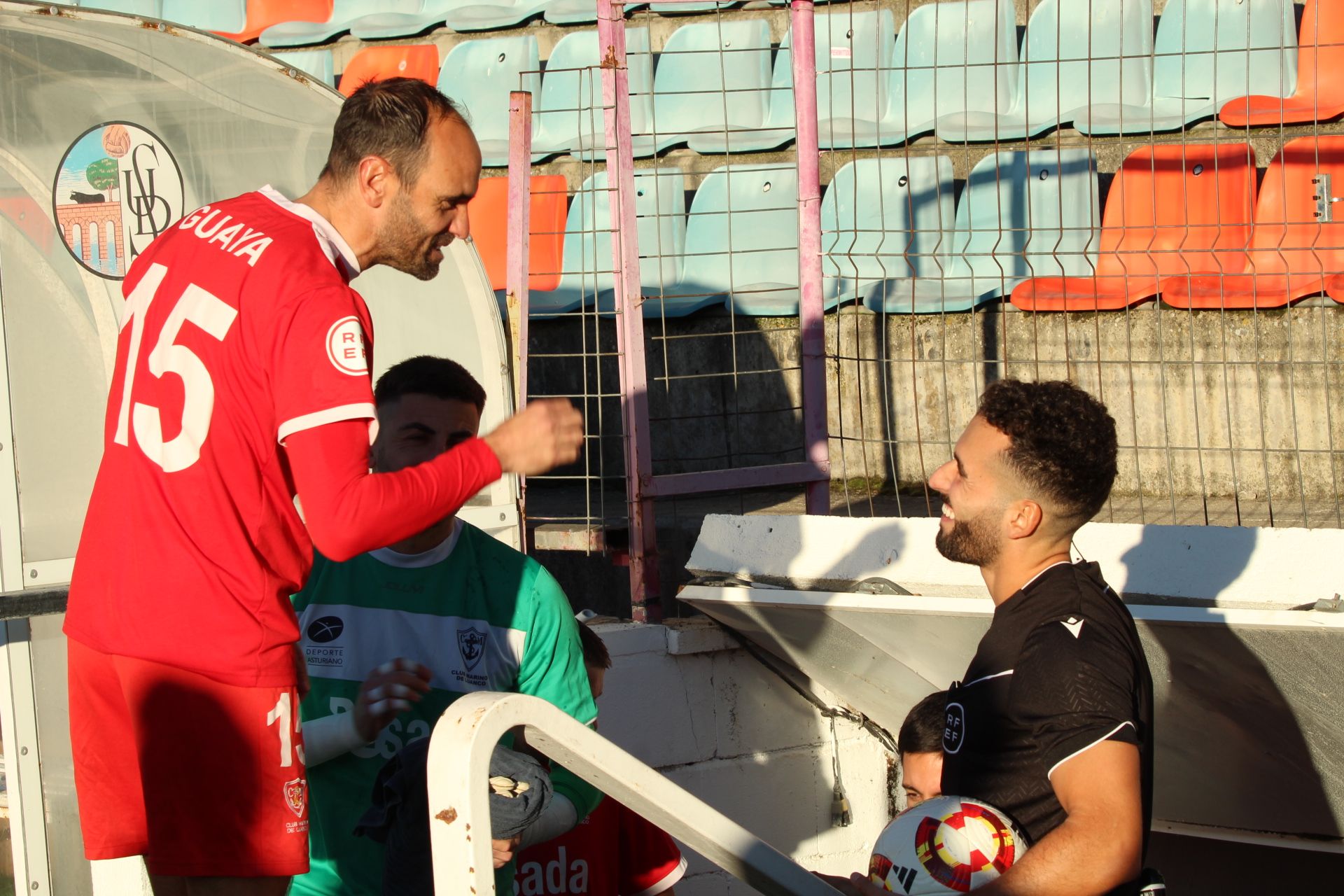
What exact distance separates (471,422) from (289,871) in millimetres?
1020

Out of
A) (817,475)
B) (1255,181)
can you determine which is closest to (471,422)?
(817,475)

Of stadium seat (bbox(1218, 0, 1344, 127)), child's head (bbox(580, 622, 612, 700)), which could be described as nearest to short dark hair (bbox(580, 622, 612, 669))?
child's head (bbox(580, 622, 612, 700))

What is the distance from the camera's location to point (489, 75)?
10078 mm

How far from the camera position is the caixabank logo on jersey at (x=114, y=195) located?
3418 mm

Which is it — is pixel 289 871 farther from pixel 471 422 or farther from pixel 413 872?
pixel 471 422

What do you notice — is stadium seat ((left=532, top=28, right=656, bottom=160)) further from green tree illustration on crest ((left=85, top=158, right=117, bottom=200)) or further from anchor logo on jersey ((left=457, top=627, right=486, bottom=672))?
anchor logo on jersey ((left=457, top=627, right=486, bottom=672))

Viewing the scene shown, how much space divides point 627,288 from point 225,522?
2824 mm

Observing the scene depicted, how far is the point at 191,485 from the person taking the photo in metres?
1.95

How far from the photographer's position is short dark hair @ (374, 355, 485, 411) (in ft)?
8.77

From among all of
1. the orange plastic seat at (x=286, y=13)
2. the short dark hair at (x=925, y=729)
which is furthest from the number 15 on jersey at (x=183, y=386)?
the orange plastic seat at (x=286, y=13)

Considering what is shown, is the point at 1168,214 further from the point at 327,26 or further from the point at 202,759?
the point at 327,26

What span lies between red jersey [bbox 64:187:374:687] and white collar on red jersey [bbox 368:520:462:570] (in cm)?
64

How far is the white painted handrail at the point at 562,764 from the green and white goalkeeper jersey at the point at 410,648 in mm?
872

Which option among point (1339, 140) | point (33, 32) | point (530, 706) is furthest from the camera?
point (1339, 140)
